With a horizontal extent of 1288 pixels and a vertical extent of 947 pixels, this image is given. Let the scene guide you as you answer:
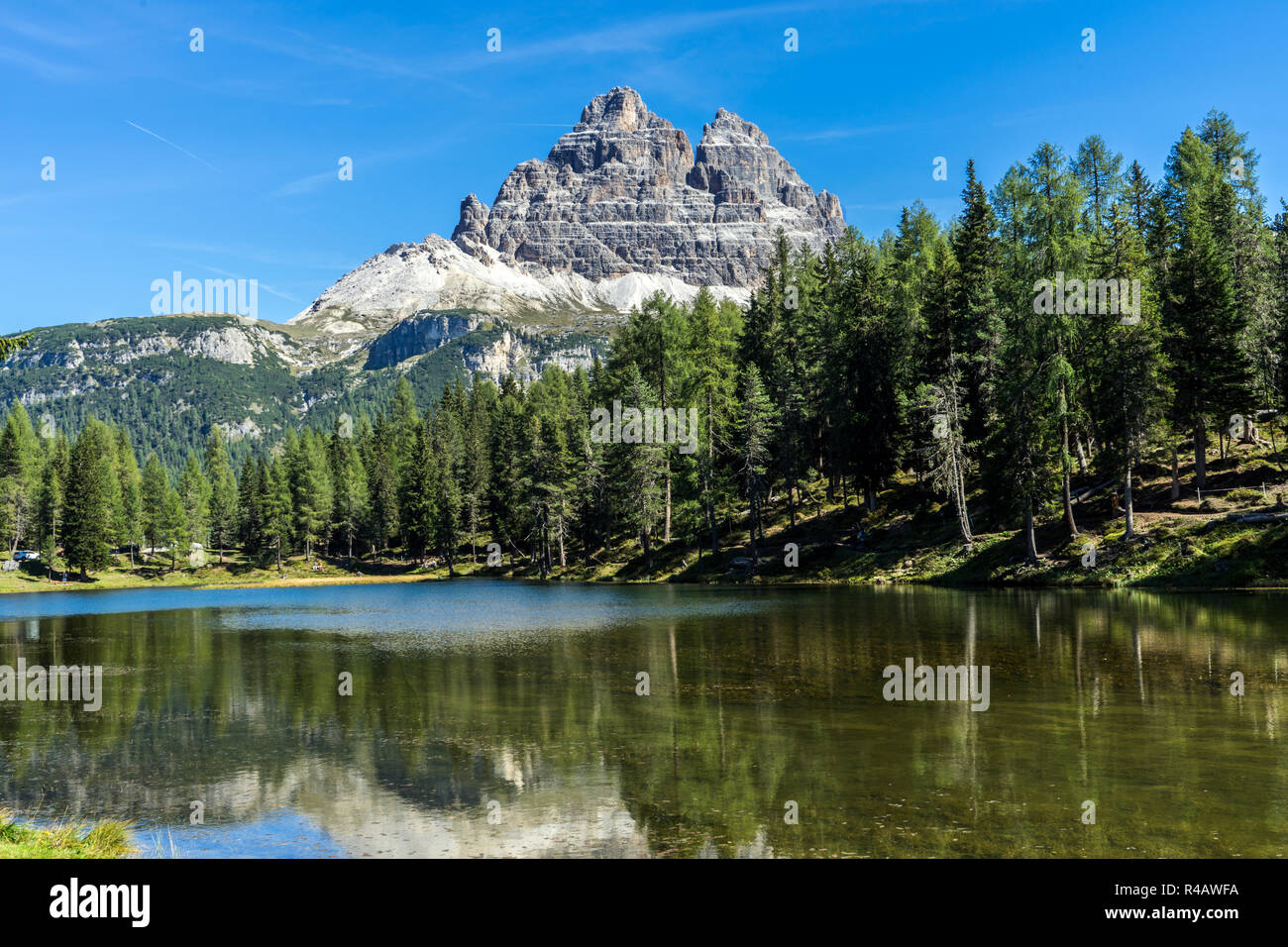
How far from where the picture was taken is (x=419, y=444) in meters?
120

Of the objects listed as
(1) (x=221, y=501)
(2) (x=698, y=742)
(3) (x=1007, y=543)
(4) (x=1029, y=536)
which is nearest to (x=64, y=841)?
(2) (x=698, y=742)

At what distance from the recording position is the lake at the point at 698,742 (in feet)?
44.2

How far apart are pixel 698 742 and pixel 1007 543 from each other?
43.3m

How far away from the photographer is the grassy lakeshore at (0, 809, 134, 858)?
452 inches

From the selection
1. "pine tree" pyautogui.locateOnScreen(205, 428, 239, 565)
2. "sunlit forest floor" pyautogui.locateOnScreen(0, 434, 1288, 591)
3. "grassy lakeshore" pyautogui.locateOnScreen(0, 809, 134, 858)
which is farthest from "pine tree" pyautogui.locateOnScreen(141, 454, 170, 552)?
"grassy lakeshore" pyautogui.locateOnScreen(0, 809, 134, 858)

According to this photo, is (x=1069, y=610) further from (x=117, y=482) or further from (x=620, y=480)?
(x=117, y=482)

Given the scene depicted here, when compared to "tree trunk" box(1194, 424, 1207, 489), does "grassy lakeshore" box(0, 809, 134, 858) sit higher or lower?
lower

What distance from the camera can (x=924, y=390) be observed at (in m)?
59.1

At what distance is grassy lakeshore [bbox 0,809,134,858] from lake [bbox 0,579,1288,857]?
0.60 metres

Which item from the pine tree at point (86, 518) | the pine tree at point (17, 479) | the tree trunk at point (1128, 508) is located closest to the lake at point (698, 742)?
the tree trunk at point (1128, 508)

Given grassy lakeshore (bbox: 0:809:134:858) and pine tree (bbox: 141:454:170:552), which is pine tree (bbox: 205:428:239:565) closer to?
pine tree (bbox: 141:454:170:552)

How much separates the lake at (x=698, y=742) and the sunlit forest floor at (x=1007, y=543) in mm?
6364

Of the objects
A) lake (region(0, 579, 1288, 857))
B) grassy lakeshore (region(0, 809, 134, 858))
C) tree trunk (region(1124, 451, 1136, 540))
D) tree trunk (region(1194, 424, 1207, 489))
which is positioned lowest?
lake (region(0, 579, 1288, 857))

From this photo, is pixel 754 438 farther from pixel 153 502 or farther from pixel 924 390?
pixel 153 502
